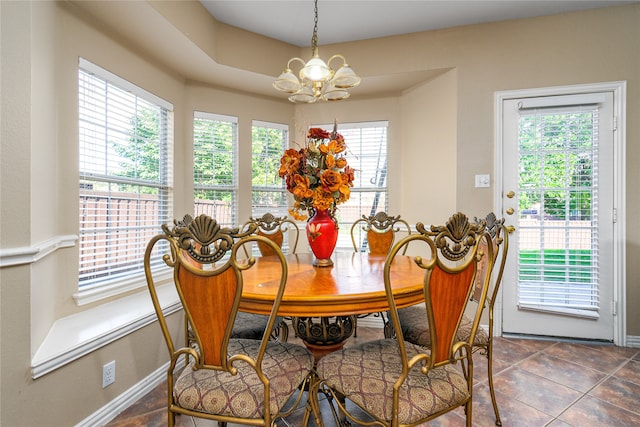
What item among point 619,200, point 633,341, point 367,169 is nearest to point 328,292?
point 367,169

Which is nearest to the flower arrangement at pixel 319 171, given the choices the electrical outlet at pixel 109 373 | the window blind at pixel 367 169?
the electrical outlet at pixel 109 373

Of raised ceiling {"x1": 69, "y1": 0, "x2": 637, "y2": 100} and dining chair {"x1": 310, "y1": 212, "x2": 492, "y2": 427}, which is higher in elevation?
raised ceiling {"x1": 69, "y1": 0, "x2": 637, "y2": 100}

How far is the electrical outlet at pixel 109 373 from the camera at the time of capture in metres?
1.70

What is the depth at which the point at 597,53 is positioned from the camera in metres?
2.69

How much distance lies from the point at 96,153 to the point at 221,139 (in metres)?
1.33

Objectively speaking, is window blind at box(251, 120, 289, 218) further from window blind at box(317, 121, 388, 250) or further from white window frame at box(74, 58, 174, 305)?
white window frame at box(74, 58, 174, 305)

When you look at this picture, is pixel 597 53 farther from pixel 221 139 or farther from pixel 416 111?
pixel 221 139

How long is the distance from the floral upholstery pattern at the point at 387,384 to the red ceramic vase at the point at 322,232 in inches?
24.3

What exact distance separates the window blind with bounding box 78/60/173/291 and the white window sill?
210mm

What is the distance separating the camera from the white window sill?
144 centimetres

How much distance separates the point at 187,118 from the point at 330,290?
2.50m

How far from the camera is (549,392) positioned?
1.99m

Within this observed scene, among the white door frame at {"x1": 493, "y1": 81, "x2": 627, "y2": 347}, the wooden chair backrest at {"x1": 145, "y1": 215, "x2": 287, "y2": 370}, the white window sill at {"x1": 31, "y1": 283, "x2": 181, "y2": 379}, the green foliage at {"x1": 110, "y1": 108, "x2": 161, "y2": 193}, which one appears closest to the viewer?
the wooden chair backrest at {"x1": 145, "y1": 215, "x2": 287, "y2": 370}

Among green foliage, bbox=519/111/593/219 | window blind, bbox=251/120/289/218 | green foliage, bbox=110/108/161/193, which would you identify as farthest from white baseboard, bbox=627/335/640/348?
green foliage, bbox=110/108/161/193
